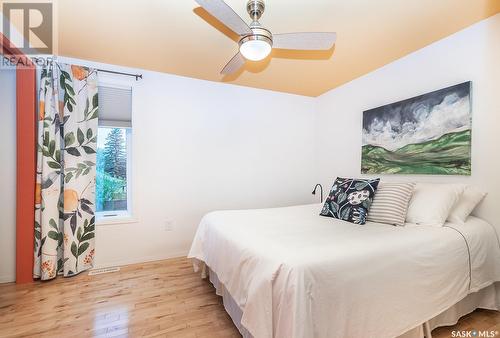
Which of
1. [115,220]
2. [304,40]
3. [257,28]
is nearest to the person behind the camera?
[257,28]

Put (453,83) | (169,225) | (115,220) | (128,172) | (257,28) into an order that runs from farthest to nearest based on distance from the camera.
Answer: (169,225)
(128,172)
(115,220)
(453,83)
(257,28)

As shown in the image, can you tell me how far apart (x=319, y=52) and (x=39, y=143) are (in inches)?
116

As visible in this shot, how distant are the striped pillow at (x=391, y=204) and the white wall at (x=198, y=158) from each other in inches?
65.4

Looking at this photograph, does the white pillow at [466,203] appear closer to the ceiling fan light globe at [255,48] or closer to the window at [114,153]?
the ceiling fan light globe at [255,48]

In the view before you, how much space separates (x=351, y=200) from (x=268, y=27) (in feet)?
5.58

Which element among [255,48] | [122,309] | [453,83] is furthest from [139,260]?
[453,83]

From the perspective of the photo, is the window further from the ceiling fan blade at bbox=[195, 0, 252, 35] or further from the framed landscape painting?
the framed landscape painting

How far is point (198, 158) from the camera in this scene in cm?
311

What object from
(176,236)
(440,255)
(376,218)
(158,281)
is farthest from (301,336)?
(176,236)

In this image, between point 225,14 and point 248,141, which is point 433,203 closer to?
point 225,14

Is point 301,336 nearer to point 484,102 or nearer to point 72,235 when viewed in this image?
point 484,102

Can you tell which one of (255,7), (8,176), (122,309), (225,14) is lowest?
(122,309)

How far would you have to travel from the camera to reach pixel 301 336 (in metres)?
1.04

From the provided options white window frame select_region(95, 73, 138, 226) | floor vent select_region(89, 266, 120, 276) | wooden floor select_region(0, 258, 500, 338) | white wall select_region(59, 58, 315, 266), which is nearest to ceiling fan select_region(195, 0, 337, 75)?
white wall select_region(59, 58, 315, 266)
